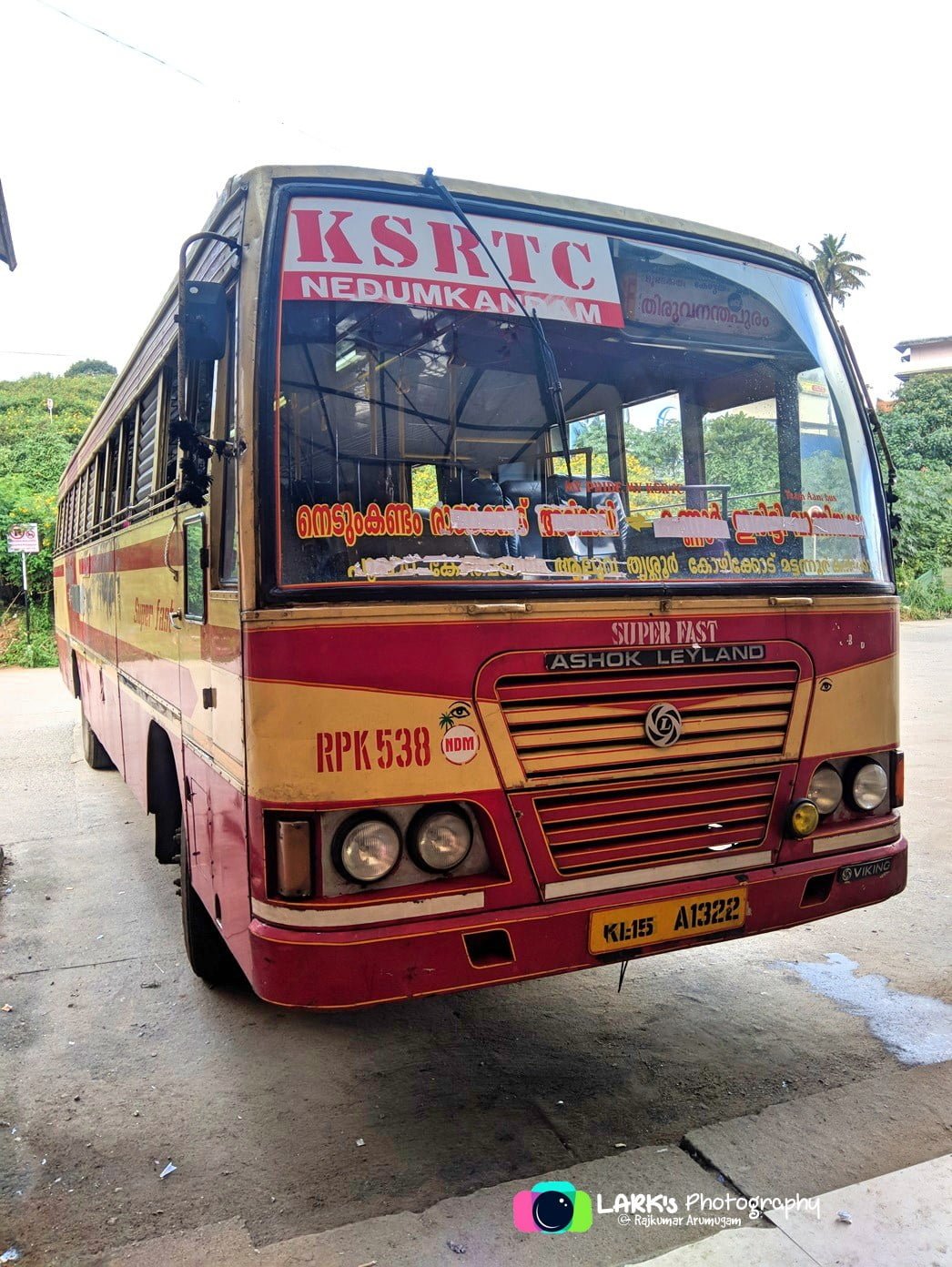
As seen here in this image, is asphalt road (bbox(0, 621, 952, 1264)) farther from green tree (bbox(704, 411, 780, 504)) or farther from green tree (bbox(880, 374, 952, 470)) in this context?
green tree (bbox(880, 374, 952, 470))

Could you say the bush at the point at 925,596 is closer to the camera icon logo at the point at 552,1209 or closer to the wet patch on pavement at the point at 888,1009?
the wet patch on pavement at the point at 888,1009

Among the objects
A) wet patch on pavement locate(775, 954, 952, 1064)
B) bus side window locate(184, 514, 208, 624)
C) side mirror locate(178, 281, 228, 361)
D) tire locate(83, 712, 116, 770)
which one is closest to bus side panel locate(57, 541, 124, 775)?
tire locate(83, 712, 116, 770)

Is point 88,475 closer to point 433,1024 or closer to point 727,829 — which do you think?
point 433,1024

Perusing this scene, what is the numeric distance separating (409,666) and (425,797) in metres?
0.38

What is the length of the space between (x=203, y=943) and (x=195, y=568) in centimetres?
176

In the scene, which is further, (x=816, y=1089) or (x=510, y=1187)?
(x=816, y=1089)

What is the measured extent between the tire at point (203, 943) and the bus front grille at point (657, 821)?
76.3 inches

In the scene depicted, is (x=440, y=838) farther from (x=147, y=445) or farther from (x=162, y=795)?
(x=147, y=445)

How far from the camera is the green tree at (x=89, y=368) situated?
65.1m

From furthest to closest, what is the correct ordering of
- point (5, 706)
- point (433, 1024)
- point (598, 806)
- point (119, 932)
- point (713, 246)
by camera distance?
point (5, 706) → point (119, 932) → point (433, 1024) → point (713, 246) → point (598, 806)

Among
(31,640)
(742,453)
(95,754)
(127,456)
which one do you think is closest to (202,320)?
(742,453)

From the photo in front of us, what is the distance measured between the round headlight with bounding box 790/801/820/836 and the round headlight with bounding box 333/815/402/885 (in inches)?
54.3

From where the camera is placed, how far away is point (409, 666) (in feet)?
9.55

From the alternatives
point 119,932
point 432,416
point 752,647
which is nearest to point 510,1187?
point 752,647
